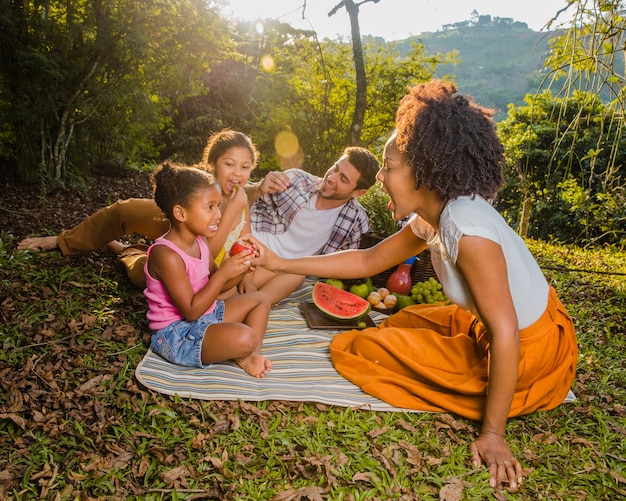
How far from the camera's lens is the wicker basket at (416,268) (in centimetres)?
439

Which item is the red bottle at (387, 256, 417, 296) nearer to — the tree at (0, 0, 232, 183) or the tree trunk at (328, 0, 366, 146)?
the tree trunk at (328, 0, 366, 146)

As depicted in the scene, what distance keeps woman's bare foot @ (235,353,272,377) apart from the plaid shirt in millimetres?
1670

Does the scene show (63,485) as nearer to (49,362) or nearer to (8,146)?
(49,362)

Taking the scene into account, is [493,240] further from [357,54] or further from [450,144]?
[357,54]

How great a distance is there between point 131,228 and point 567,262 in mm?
5585

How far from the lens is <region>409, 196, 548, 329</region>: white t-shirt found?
7.15 ft

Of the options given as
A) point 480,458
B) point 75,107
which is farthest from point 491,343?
point 75,107

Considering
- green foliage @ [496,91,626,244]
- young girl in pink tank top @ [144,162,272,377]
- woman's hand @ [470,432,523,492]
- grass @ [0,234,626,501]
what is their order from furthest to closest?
green foliage @ [496,91,626,244]
young girl in pink tank top @ [144,162,272,377]
woman's hand @ [470,432,523,492]
grass @ [0,234,626,501]

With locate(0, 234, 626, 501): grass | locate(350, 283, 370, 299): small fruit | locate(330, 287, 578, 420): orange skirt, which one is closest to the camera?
locate(0, 234, 626, 501): grass

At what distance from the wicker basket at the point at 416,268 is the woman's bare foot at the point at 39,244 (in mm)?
2966

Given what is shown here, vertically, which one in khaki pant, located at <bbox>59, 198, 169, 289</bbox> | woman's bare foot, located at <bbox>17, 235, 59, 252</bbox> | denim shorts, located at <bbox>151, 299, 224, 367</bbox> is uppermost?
khaki pant, located at <bbox>59, 198, 169, 289</bbox>

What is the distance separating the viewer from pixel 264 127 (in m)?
11.0

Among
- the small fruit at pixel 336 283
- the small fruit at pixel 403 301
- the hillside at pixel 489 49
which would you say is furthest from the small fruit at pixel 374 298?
the hillside at pixel 489 49

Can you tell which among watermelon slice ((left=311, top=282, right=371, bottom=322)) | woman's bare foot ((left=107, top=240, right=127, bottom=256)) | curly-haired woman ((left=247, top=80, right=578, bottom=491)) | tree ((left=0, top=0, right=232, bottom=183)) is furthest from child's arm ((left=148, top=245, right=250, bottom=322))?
tree ((left=0, top=0, right=232, bottom=183))
